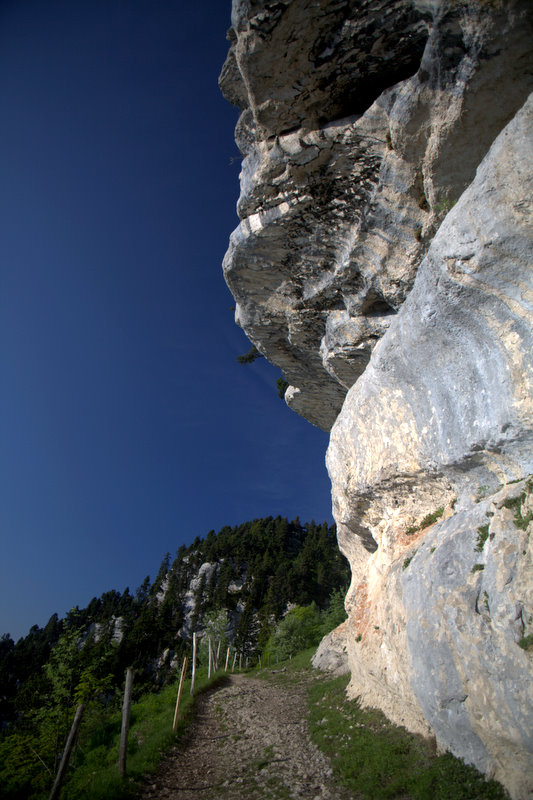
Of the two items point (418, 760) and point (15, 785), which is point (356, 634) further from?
point (15, 785)

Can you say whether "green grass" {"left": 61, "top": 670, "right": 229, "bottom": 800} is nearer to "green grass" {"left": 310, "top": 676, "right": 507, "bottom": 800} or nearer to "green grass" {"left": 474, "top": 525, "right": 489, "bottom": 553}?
"green grass" {"left": 310, "top": 676, "right": 507, "bottom": 800}

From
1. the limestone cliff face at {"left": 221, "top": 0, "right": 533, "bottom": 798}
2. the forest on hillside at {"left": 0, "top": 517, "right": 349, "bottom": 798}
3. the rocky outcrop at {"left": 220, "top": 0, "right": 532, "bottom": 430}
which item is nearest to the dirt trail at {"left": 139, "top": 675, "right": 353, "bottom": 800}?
the limestone cliff face at {"left": 221, "top": 0, "right": 533, "bottom": 798}

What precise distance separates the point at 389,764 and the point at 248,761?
3.53m

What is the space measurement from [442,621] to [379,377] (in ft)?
21.0

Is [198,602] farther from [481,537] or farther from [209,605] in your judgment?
[481,537]

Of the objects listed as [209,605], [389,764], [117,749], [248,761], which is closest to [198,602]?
[209,605]

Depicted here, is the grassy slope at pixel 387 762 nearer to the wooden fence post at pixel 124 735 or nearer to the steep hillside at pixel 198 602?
the wooden fence post at pixel 124 735

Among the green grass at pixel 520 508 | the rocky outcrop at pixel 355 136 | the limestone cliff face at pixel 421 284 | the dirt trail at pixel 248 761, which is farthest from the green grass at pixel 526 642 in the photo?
the rocky outcrop at pixel 355 136

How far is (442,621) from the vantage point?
7125 mm

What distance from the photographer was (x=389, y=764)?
287 inches

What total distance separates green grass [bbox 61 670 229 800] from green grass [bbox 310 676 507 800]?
4.07m

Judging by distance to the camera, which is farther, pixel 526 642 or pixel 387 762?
pixel 387 762

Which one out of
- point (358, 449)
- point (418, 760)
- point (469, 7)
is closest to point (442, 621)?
point (418, 760)

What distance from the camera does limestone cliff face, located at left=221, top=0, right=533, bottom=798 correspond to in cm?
624
